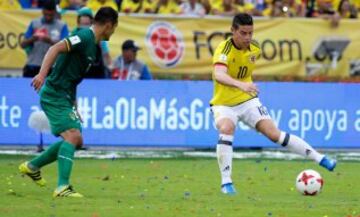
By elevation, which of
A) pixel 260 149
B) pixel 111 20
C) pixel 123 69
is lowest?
pixel 260 149

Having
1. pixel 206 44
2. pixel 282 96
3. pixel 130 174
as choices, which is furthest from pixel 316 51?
pixel 130 174

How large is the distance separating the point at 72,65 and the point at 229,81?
1.89 meters

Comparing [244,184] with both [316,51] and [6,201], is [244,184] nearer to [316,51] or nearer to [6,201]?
[6,201]

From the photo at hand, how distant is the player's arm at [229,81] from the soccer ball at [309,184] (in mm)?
1151

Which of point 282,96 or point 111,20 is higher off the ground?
point 111,20

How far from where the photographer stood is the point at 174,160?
19.6m

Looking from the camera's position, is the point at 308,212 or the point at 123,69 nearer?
the point at 308,212

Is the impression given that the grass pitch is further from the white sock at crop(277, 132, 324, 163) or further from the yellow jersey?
the yellow jersey

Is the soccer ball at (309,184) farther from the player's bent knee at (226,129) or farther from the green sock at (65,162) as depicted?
the green sock at (65,162)

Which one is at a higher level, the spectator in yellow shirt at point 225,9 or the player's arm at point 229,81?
the spectator in yellow shirt at point 225,9

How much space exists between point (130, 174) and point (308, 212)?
554 cm

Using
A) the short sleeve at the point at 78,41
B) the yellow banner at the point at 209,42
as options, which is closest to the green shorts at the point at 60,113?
the short sleeve at the point at 78,41

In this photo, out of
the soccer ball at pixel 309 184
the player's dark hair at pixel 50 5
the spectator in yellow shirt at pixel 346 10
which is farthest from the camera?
the spectator in yellow shirt at pixel 346 10

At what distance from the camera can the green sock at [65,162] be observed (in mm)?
13070
